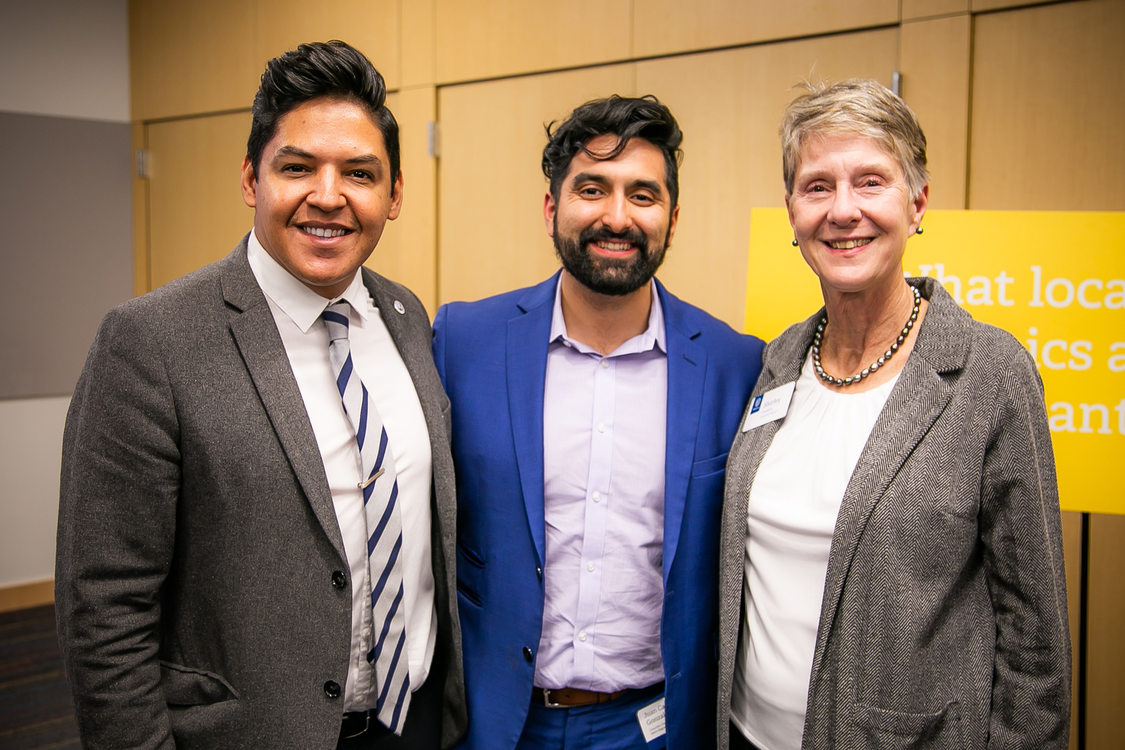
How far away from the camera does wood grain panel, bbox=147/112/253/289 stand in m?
4.80

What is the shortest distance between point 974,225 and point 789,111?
37.0 inches

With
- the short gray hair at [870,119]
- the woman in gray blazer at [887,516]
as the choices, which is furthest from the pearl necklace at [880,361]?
the short gray hair at [870,119]

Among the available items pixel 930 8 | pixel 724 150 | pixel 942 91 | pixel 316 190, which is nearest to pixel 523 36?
pixel 724 150

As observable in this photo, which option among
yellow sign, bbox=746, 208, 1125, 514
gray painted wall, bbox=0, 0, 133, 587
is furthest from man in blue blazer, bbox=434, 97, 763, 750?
gray painted wall, bbox=0, 0, 133, 587

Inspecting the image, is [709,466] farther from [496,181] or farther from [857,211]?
[496,181]

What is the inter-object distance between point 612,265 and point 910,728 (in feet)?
3.65

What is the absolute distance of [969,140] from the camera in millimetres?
2752

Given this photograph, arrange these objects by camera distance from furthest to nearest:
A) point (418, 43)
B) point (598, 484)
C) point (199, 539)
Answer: point (418, 43) < point (598, 484) < point (199, 539)

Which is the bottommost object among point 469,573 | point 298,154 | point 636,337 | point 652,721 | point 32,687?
point 32,687

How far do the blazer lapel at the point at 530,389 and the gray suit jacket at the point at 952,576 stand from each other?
64cm

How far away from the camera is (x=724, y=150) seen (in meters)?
3.24

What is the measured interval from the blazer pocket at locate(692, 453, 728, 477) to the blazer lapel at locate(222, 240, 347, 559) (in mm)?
794

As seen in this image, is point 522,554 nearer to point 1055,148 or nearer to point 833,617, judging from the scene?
point 833,617

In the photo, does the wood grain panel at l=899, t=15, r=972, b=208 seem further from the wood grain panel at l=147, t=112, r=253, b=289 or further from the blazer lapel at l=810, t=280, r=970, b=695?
the wood grain panel at l=147, t=112, r=253, b=289
